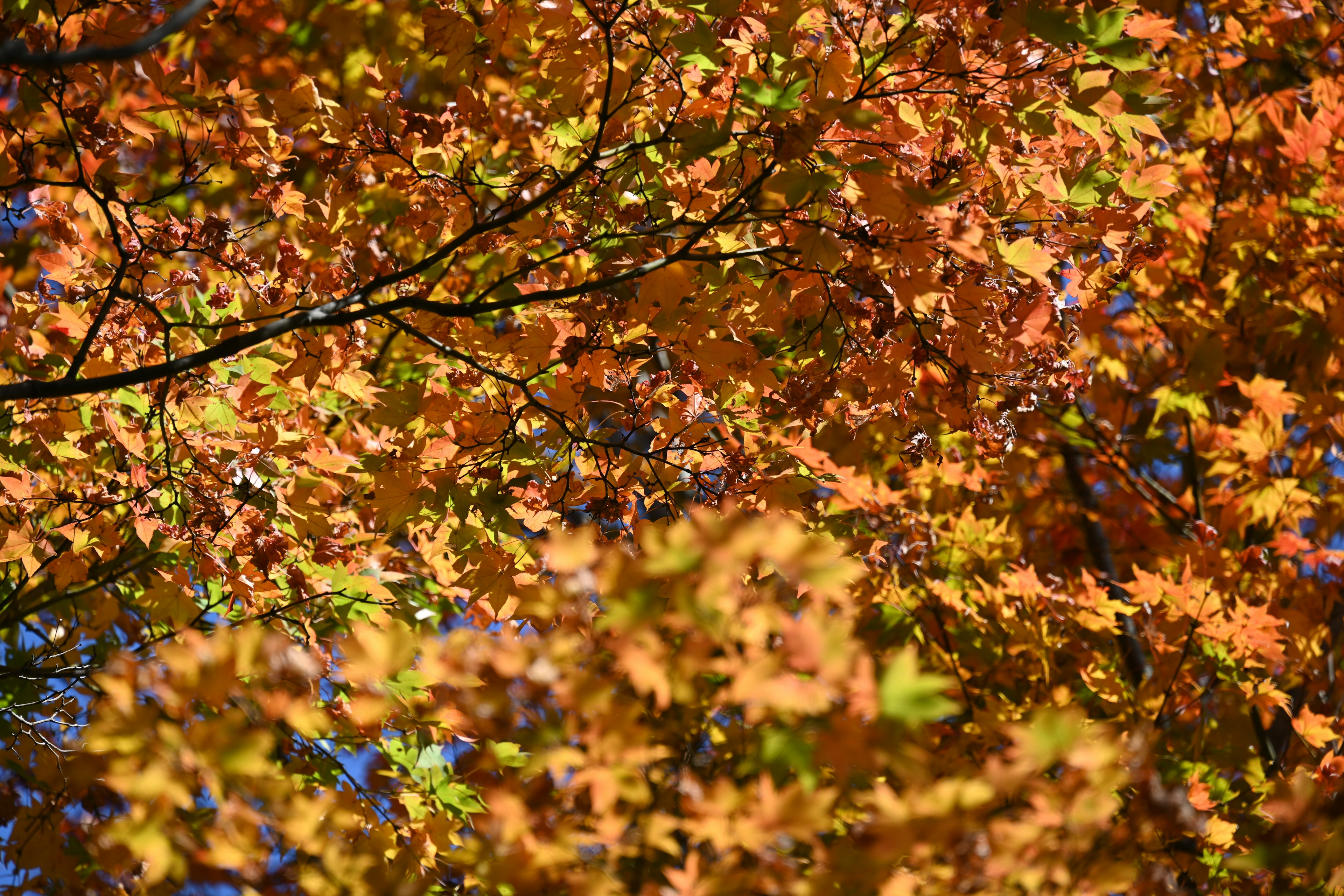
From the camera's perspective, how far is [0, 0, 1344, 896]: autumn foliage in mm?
1393

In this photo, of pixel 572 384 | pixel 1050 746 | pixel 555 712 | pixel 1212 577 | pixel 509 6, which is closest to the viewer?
pixel 1050 746

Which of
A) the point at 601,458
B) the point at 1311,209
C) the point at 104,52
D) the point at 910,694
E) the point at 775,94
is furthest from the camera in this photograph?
the point at 1311,209

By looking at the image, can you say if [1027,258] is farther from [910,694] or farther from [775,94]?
[910,694]

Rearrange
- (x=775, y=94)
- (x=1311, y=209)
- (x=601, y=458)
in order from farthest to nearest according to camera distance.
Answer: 1. (x=1311, y=209)
2. (x=601, y=458)
3. (x=775, y=94)

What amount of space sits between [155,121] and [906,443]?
3.08 metres

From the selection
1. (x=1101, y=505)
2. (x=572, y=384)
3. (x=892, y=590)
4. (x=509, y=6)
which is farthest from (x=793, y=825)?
(x=1101, y=505)

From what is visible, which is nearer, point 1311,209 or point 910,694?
point 910,694

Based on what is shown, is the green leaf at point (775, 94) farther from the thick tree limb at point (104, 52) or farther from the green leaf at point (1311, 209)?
the green leaf at point (1311, 209)

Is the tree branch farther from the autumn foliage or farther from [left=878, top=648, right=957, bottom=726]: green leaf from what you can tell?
[left=878, top=648, right=957, bottom=726]: green leaf

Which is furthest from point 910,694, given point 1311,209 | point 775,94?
point 1311,209

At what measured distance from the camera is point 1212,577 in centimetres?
413

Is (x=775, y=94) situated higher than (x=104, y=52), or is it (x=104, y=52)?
(x=775, y=94)

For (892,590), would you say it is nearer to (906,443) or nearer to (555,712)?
(906,443)

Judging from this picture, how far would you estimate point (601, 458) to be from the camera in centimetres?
357
